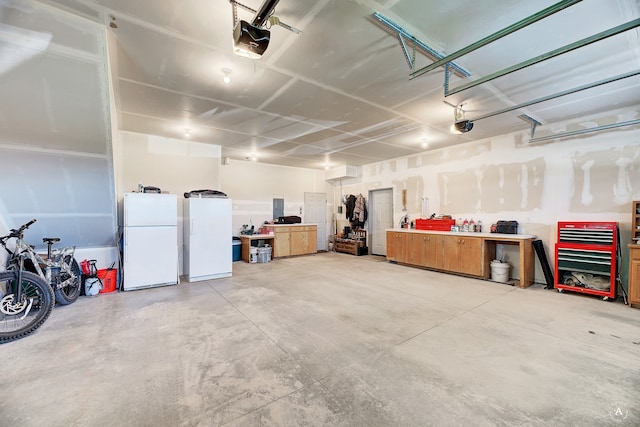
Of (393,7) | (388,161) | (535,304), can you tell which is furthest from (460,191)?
(393,7)

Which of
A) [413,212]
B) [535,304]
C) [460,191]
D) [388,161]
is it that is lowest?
[535,304]

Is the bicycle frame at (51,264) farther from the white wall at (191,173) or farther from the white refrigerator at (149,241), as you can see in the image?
the white wall at (191,173)

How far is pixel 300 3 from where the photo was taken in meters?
2.01

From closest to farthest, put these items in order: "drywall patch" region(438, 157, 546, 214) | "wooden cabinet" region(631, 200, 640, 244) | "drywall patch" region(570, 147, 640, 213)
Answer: "wooden cabinet" region(631, 200, 640, 244) < "drywall patch" region(570, 147, 640, 213) < "drywall patch" region(438, 157, 546, 214)

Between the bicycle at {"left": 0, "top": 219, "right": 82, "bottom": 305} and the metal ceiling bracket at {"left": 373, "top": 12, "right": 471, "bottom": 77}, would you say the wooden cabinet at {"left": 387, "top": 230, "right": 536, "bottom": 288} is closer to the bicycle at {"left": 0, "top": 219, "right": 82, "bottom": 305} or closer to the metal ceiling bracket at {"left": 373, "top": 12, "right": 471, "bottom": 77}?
the metal ceiling bracket at {"left": 373, "top": 12, "right": 471, "bottom": 77}

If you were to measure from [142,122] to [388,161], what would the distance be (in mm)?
6078

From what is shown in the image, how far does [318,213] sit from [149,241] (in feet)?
18.4

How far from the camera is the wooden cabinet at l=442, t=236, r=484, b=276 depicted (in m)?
5.15

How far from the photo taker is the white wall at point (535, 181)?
412cm

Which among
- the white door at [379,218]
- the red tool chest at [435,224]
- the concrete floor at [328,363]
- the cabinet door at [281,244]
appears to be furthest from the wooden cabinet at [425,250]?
the cabinet door at [281,244]

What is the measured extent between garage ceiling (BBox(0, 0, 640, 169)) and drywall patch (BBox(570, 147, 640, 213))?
684mm

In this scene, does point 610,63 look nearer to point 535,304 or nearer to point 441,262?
point 535,304

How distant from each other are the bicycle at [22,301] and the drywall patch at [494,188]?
7189mm

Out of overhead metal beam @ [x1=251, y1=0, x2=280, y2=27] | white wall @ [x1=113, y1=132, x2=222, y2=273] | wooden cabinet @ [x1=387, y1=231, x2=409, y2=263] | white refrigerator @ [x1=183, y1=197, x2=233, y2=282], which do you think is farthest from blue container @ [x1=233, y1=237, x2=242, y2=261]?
overhead metal beam @ [x1=251, y1=0, x2=280, y2=27]
